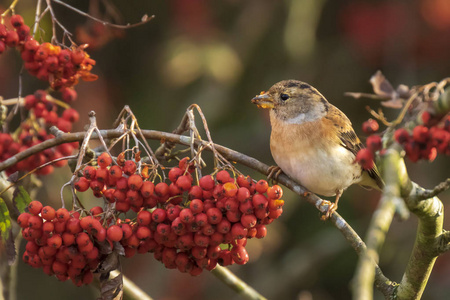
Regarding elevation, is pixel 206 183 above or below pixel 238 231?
above

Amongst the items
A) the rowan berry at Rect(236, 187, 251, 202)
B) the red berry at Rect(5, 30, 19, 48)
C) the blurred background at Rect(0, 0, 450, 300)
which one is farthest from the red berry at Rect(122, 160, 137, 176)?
the blurred background at Rect(0, 0, 450, 300)

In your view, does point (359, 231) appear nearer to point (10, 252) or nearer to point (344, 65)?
point (344, 65)

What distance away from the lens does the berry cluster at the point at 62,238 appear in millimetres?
2348

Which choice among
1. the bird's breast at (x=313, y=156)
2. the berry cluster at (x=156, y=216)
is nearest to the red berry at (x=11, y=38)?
the berry cluster at (x=156, y=216)

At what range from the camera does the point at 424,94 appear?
2.27 meters

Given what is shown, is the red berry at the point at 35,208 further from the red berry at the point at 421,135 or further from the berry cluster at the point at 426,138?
the red berry at the point at 421,135

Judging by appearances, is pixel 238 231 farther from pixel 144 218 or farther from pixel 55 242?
pixel 55 242

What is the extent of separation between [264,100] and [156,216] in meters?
1.64

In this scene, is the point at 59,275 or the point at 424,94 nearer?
the point at 424,94

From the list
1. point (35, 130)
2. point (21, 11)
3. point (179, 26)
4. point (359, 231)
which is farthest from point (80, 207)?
point (179, 26)

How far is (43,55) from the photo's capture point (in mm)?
2988

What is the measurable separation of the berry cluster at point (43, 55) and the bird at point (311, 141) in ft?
3.54

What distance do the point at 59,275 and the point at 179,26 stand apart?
4116 mm

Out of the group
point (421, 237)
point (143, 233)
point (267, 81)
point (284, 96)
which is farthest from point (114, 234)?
point (267, 81)
